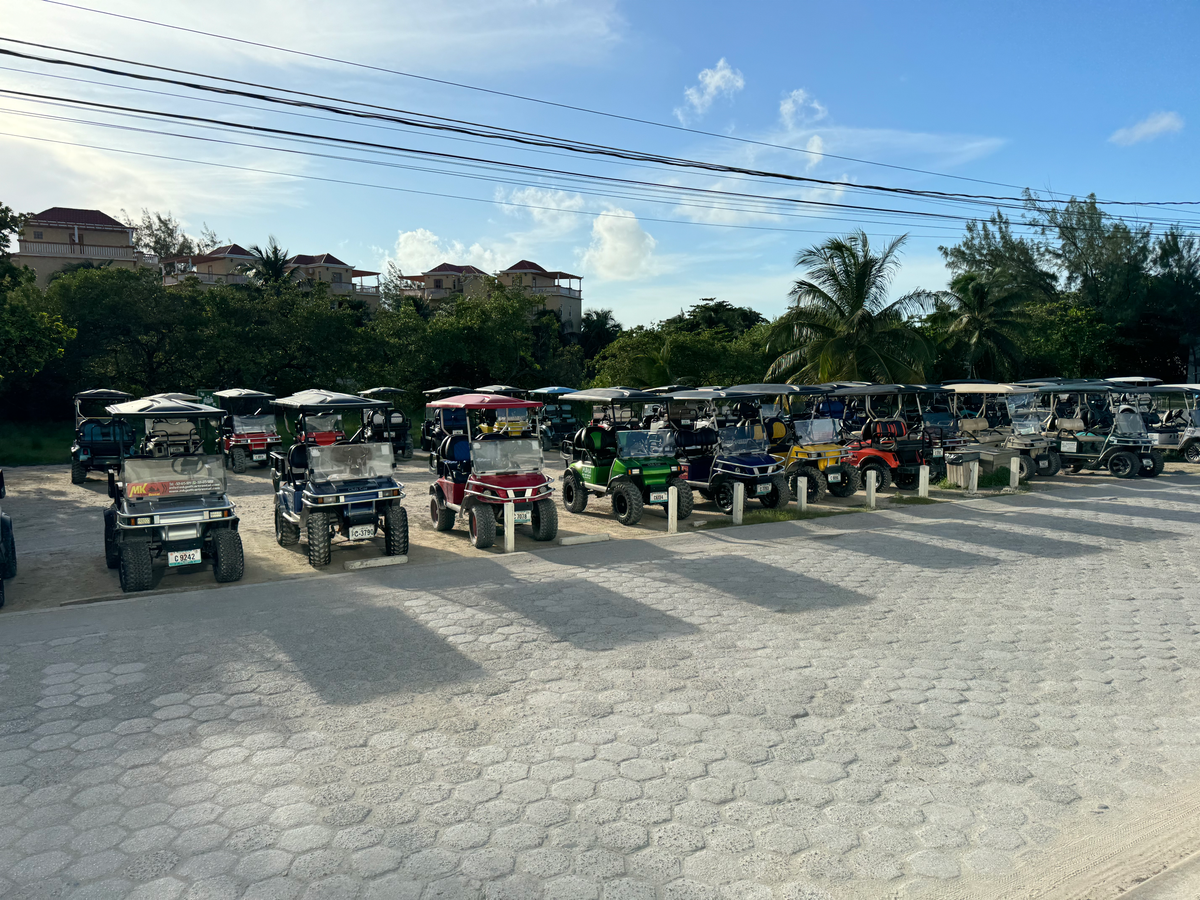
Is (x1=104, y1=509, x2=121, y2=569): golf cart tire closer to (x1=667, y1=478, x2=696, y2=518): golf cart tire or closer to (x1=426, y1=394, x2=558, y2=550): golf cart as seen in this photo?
(x1=426, y1=394, x2=558, y2=550): golf cart

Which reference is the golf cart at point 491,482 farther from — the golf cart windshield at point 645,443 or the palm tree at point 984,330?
the palm tree at point 984,330

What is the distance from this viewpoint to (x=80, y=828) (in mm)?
4133

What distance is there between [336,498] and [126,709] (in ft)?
14.9

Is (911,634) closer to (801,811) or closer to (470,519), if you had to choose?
(801,811)

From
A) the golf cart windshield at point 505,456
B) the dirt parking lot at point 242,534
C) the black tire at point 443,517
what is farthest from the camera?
the black tire at point 443,517

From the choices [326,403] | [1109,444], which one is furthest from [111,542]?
[1109,444]

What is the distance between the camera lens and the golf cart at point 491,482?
11.2 meters

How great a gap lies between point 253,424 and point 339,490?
40.1 ft

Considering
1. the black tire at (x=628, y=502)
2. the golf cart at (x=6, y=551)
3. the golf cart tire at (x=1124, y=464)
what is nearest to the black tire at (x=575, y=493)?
the black tire at (x=628, y=502)

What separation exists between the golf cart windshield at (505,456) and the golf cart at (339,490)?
1328mm

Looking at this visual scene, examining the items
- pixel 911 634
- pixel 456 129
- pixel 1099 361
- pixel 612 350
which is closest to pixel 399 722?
pixel 911 634

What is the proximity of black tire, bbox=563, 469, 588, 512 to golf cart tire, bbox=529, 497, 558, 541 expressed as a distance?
2.60m

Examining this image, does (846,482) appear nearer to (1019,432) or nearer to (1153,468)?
(1019,432)

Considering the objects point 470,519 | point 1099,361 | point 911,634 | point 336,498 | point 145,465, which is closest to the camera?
point 911,634
